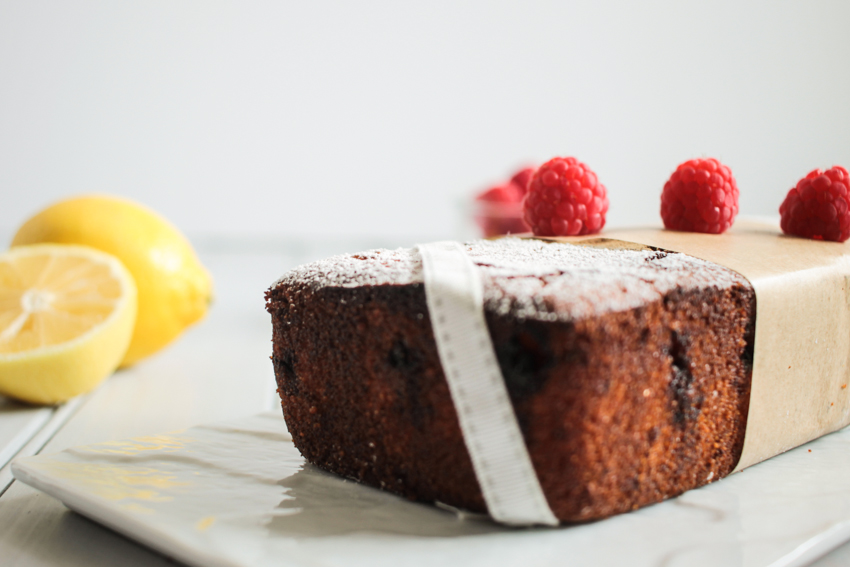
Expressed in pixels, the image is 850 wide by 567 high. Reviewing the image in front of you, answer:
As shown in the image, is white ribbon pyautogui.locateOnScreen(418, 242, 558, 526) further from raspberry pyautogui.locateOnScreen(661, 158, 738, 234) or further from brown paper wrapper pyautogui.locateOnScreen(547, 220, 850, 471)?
raspberry pyautogui.locateOnScreen(661, 158, 738, 234)

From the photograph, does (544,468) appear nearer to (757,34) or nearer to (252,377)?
(252,377)

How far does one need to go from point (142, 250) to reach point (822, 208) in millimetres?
1287

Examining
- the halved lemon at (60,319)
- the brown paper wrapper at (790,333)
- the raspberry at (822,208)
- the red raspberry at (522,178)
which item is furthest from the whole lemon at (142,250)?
the raspberry at (822,208)

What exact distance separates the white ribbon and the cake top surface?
0.09 feet

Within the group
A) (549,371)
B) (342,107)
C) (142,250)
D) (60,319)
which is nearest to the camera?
(549,371)

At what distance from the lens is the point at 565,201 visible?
111 cm

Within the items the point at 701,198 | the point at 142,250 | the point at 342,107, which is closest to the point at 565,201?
the point at 701,198

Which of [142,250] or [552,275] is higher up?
[552,275]

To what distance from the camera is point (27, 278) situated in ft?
4.40

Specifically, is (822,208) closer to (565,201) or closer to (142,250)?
(565,201)

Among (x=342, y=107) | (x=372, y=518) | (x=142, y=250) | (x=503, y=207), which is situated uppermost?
(x=342, y=107)

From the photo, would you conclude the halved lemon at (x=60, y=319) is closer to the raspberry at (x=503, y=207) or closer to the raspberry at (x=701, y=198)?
the raspberry at (x=503, y=207)

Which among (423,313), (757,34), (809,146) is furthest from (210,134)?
(423,313)

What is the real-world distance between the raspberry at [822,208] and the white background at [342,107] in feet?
6.79
